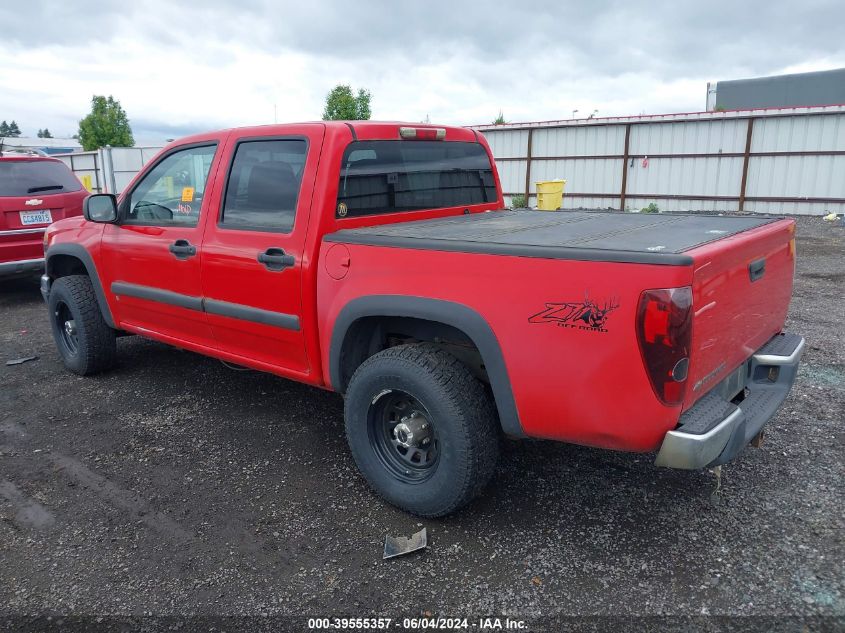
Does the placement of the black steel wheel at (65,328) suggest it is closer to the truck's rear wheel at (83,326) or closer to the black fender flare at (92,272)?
the truck's rear wheel at (83,326)

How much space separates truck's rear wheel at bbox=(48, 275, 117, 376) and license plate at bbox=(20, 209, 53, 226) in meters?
2.98

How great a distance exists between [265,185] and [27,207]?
5476 millimetres

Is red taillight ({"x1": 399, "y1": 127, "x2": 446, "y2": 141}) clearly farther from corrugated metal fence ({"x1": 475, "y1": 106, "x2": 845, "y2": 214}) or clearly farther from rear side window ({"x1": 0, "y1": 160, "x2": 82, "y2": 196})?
corrugated metal fence ({"x1": 475, "y1": 106, "x2": 845, "y2": 214})

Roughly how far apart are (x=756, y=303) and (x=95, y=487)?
135 inches

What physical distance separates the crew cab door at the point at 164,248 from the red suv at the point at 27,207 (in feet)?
12.2

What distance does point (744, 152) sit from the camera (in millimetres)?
17250

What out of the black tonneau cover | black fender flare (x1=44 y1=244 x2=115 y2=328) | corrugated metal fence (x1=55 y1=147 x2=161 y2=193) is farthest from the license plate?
corrugated metal fence (x1=55 y1=147 x2=161 y2=193)

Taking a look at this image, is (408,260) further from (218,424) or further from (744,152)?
(744,152)

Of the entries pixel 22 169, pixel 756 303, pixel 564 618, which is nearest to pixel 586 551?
pixel 564 618

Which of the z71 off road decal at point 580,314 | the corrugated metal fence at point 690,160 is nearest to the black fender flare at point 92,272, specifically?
the z71 off road decal at point 580,314

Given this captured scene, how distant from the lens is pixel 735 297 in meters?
Answer: 2.62

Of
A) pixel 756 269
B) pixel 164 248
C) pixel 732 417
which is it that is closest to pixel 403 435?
pixel 732 417

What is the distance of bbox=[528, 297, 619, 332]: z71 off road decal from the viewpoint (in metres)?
2.29

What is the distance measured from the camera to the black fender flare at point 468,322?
8.52ft
